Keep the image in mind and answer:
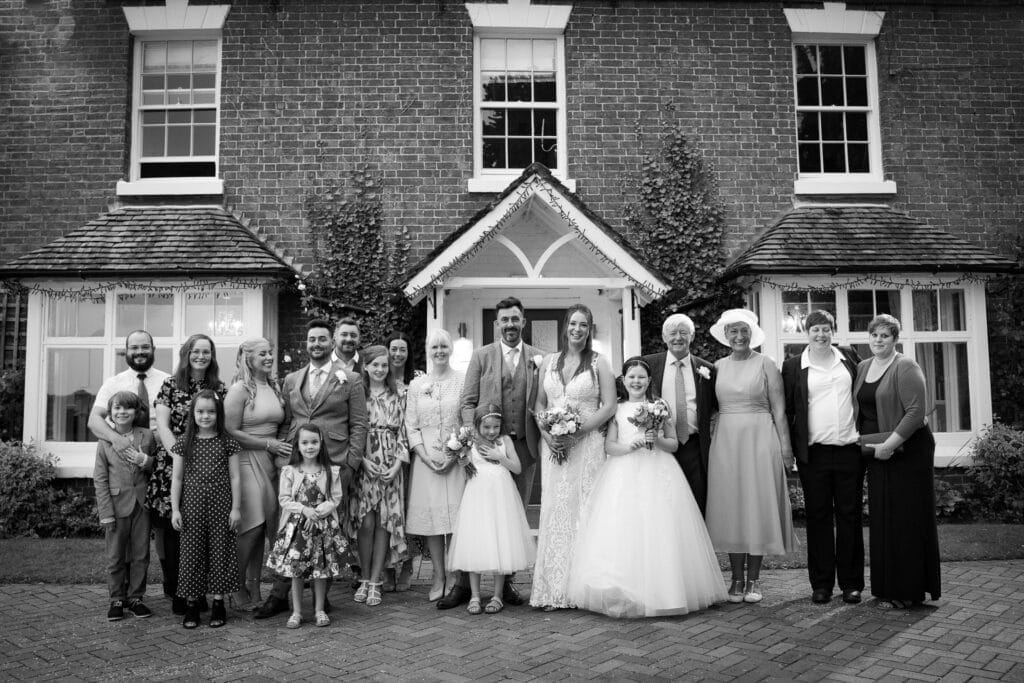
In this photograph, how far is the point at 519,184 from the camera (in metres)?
8.03

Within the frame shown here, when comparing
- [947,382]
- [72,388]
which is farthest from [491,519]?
[947,382]

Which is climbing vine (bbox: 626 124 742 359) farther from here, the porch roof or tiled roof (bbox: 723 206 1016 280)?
the porch roof

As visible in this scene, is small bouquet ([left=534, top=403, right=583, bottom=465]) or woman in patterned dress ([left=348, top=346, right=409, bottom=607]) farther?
woman in patterned dress ([left=348, top=346, right=409, bottom=607])

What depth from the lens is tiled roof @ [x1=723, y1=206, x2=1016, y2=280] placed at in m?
8.70

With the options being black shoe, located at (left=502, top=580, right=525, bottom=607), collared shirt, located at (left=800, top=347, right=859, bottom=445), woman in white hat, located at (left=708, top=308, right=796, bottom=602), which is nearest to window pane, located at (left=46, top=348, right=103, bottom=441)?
black shoe, located at (left=502, top=580, right=525, bottom=607)

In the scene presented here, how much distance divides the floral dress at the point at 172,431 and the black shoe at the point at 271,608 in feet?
2.98

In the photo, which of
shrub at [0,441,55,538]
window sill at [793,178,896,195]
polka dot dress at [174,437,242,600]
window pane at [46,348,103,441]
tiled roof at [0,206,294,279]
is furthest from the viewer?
window sill at [793,178,896,195]

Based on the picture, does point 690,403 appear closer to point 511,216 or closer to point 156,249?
point 511,216

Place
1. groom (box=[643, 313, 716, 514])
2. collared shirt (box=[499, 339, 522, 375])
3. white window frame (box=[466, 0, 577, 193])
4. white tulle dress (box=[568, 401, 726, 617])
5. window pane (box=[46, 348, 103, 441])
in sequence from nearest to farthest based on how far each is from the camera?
1. white tulle dress (box=[568, 401, 726, 617])
2. groom (box=[643, 313, 716, 514])
3. collared shirt (box=[499, 339, 522, 375])
4. window pane (box=[46, 348, 103, 441])
5. white window frame (box=[466, 0, 577, 193])

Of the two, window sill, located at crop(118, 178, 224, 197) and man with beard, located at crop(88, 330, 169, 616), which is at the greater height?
window sill, located at crop(118, 178, 224, 197)

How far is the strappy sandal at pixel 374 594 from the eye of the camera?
18.0 feet

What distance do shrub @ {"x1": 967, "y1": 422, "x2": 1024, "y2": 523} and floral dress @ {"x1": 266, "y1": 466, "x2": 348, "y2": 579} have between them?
7.42m

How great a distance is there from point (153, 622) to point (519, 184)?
203 inches

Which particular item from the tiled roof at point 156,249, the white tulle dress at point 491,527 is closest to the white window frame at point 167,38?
the tiled roof at point 156,249
